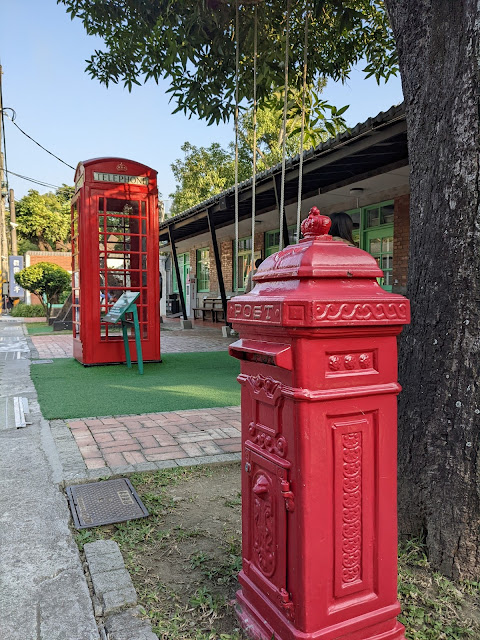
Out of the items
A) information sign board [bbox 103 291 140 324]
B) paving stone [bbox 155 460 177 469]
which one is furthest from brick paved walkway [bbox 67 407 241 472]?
information sign board [bbox 103 291 140 324]

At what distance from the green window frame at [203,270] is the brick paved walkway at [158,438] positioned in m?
15.4

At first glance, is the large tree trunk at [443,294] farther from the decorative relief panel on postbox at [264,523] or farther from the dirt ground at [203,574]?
the decorative relief panel on postbox at [264,523]

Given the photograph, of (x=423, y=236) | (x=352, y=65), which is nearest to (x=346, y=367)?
(x=423, y=236)

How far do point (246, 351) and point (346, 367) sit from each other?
0.35 metres

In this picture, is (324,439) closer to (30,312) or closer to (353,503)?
(353,503)

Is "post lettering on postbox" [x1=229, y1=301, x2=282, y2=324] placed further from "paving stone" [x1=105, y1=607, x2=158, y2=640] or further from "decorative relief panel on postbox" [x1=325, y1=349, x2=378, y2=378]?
"paving stone" [x1=105, y1=607, x2=158, y2=640]

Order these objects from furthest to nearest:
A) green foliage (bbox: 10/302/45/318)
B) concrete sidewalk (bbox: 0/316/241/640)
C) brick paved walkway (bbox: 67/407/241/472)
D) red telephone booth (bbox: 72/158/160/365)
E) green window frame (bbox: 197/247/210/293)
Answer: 1. green foliage (bbox: 10/302/45/318)
2. green window frame (bbox: 197/247/210/293)
3. red telephone booth (bbox: 72/158/160/365)
4. brick paved walkway (bbox: 67/407/241/472)
5. concrete sidewalk (bbox: 0/316/241/640)

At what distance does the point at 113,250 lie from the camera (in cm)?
792

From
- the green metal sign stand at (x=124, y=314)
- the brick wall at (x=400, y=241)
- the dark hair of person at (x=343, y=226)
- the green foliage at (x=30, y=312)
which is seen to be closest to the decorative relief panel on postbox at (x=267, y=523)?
the dark hair of person at (x=343, y=226)

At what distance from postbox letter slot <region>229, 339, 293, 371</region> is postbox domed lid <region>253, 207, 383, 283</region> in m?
0.23

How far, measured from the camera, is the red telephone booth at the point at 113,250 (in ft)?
25.0

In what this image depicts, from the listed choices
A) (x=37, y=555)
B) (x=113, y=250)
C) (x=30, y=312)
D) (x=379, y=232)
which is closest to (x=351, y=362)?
(x=37, y=555)

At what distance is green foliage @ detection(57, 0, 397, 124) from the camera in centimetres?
449

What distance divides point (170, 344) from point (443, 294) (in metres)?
9.98
